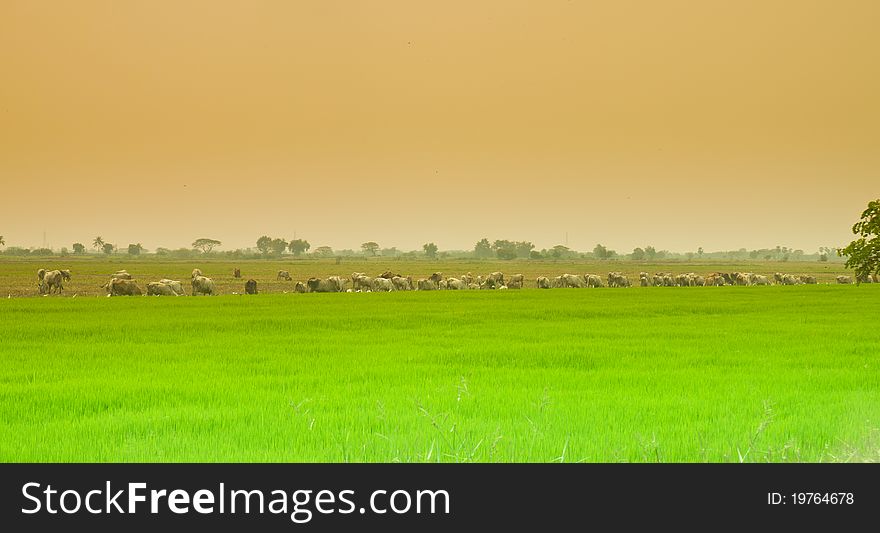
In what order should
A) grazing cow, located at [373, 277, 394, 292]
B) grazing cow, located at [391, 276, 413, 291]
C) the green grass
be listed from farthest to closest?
grazing cow, located at [391, 276, 413, 291] → grazing cow, located at [373, 277, 394, 292] → the green grass

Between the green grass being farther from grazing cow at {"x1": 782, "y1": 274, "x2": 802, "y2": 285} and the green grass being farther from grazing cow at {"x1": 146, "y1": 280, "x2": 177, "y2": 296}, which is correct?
grazing cow at {"x1": 782, "y1": 274, "x2": 802, "y2": 285}

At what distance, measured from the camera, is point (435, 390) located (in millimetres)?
10859

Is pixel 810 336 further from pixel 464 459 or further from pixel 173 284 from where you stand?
pixel 173 284

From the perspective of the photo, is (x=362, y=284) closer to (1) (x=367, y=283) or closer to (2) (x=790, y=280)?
(1) (x=367, y=283)

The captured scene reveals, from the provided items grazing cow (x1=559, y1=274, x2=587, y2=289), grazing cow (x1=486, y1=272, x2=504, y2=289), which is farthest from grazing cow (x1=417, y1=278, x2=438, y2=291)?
grazing cow (x1=559, y1=274, x2=587, y2=289)

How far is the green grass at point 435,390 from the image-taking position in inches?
285

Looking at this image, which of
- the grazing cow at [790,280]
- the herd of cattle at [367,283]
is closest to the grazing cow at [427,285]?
the herd of cattle at [367,283]

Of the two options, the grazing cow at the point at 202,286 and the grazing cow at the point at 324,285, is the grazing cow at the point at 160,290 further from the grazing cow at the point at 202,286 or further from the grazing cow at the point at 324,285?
the grazing cow at the point at 324,285

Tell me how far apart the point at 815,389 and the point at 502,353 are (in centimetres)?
657

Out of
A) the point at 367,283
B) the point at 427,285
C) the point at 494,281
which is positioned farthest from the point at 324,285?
the point at 494,281

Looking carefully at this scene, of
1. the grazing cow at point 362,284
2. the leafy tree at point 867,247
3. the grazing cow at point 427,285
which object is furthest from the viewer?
the grazing cow at point 427,285

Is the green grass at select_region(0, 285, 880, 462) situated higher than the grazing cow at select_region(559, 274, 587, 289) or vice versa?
the grazing cow at select_region(559, 274, 587, 289)

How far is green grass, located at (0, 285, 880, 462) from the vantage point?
7227 millimetres
